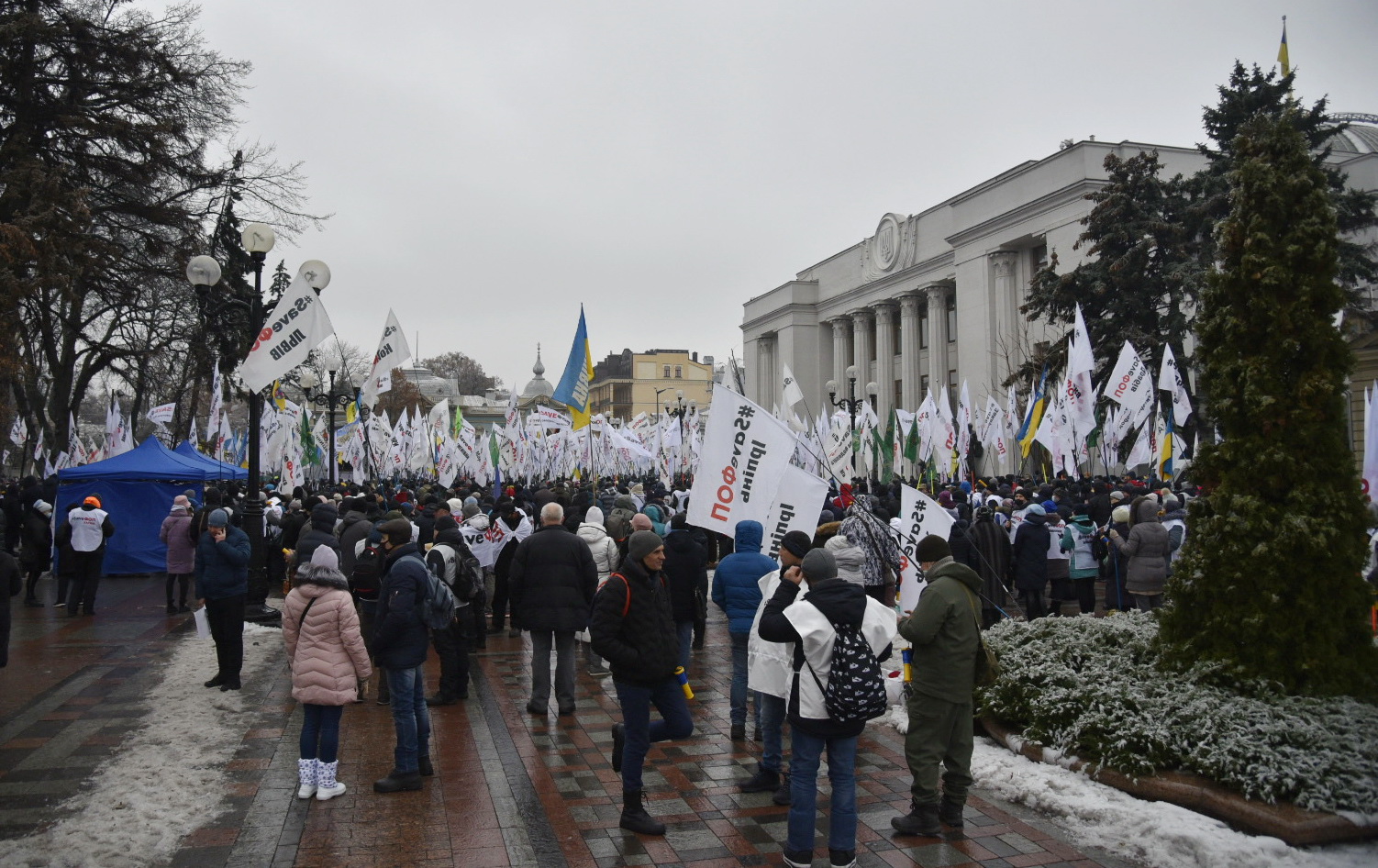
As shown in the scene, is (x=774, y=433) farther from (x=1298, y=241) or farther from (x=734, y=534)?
(x=1298, y=241)

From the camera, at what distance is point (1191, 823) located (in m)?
5.20

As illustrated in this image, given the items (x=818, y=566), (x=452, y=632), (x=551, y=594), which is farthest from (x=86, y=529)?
(x=818, y=566)

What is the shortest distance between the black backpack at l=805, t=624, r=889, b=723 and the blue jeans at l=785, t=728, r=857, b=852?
0.65 feet

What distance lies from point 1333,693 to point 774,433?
4.13 m

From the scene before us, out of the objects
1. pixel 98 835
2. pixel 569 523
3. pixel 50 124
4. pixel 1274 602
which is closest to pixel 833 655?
pixel 1274 602

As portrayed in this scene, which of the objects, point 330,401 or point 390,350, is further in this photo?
point 330,401

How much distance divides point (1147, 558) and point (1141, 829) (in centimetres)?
606

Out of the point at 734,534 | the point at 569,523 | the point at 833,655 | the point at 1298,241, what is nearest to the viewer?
the point at 833,655

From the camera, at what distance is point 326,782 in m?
5.98

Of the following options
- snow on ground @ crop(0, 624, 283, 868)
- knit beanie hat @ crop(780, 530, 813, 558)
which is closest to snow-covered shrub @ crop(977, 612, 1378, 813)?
knit beanie hat @ crop(780, 530, 813, 558)

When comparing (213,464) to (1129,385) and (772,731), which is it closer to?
(772,731)

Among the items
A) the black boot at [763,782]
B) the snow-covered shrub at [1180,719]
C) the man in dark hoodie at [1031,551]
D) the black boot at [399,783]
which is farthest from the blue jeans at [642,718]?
the man in dark hoodie at [1031,551]

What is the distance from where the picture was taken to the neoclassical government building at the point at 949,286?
4297 cm

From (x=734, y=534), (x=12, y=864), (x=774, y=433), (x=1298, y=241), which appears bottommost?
(x=12, y=864)
